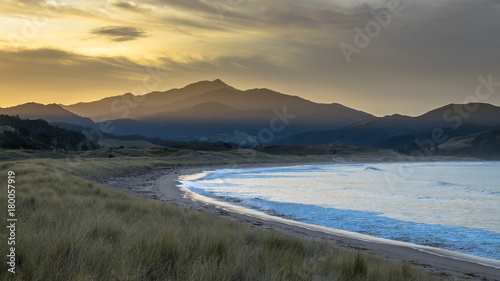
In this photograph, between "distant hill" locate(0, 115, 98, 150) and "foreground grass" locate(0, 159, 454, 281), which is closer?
"foreground grass" locate(0, 159, 454, 281)

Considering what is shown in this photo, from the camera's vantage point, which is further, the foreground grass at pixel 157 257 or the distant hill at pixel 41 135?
the distant hill at pixel 41 135

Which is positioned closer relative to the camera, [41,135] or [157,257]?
[157,257]

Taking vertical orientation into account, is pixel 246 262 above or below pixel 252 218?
above

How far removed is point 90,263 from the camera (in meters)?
5.76

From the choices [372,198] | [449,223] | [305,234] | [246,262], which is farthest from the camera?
[372,198]

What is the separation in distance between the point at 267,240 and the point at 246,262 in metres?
2.46

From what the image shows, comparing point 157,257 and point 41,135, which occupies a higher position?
point 41,135

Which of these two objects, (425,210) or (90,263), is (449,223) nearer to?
(425,210)

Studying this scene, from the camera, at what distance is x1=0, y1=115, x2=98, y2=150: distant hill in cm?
8300

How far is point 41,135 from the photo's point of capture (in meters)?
90.6

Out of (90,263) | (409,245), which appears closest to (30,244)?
(90,263)

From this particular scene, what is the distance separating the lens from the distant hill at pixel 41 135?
83.0 m

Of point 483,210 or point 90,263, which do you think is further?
point 483,210

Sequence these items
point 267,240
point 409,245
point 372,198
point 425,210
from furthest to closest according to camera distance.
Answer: point 372,198
point 425,210
point 409,245
point 267,240
